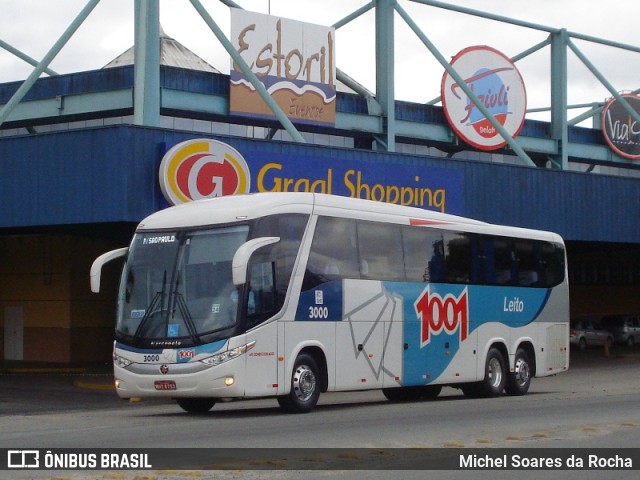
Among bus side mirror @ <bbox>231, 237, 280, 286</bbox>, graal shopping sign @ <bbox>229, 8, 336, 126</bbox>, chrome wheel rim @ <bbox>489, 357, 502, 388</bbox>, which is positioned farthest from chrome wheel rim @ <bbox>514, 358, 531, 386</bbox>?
graal shopping sign @ <bbox>229, 8, 336, 126</bbox>

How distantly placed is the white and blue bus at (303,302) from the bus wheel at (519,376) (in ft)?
1.29

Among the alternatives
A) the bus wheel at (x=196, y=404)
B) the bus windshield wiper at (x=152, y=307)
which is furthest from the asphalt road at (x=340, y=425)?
the bus windshield wiper at (x=152, y=307)

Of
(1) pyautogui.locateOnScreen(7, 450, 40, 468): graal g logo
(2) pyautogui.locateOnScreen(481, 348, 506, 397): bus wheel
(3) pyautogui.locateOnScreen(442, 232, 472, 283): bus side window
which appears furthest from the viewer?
(2) pyautogui.locateOnScreen(481, 348, 506, 397): bus wheel

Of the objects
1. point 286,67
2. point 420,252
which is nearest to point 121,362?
point 420,252

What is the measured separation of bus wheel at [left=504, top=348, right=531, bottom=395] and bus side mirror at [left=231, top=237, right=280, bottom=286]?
8.88 metres

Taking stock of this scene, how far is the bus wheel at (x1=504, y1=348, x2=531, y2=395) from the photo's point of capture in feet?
83.2

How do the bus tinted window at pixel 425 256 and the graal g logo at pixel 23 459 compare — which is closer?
the graal g logo at pixel 23 459

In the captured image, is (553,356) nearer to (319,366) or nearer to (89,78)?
(319,366)

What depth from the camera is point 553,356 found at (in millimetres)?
26750

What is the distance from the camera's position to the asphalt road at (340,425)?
549 inches

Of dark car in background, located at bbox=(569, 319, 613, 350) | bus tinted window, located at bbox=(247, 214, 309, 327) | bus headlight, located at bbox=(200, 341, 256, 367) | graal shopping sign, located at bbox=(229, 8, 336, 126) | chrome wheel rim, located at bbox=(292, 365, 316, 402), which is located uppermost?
graal shopping sign, located at bbox=(229, 8, 336, 126)

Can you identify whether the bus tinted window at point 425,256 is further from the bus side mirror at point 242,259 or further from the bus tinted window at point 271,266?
the bus side mirror at point 242,259

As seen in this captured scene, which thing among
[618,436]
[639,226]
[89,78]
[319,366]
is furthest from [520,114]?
[618,436]

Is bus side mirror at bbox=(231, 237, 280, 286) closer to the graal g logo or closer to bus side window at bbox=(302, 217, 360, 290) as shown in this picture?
bus side window at bbox=(302, 217, 360, 290)
